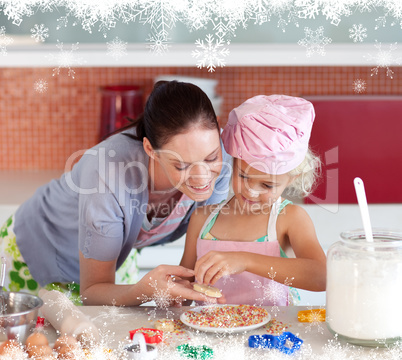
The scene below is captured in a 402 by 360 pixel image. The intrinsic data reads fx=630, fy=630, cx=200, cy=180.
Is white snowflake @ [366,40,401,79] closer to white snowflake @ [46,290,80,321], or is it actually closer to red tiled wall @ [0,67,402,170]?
red tiled wall @ [0,67,402,170]

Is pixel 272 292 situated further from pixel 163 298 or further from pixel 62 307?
pixel 62 307

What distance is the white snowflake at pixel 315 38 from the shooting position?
2.42 meters

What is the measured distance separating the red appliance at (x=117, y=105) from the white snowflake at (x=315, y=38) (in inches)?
27.8

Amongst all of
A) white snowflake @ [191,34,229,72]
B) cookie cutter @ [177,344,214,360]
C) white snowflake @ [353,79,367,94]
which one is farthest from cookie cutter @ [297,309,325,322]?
white snowflake @ [353,79,367,94]

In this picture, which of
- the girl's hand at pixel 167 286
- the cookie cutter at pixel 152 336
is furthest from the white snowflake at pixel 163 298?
the cookie cutter at pixel 152 336

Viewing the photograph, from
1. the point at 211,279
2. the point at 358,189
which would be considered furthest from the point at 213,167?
the point at 358,189

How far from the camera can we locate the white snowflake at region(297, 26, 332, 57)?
242 cm

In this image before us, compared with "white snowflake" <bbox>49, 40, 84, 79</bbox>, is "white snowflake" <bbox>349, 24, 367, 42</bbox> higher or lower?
higher

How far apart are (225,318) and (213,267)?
110 mm

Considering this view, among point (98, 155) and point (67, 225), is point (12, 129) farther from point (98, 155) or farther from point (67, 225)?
point (98, 155)

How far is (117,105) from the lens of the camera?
260cm

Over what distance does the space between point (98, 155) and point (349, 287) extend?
71 centimetres

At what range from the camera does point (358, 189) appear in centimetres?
95

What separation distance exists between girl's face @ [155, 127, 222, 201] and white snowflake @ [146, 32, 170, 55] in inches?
45.1
